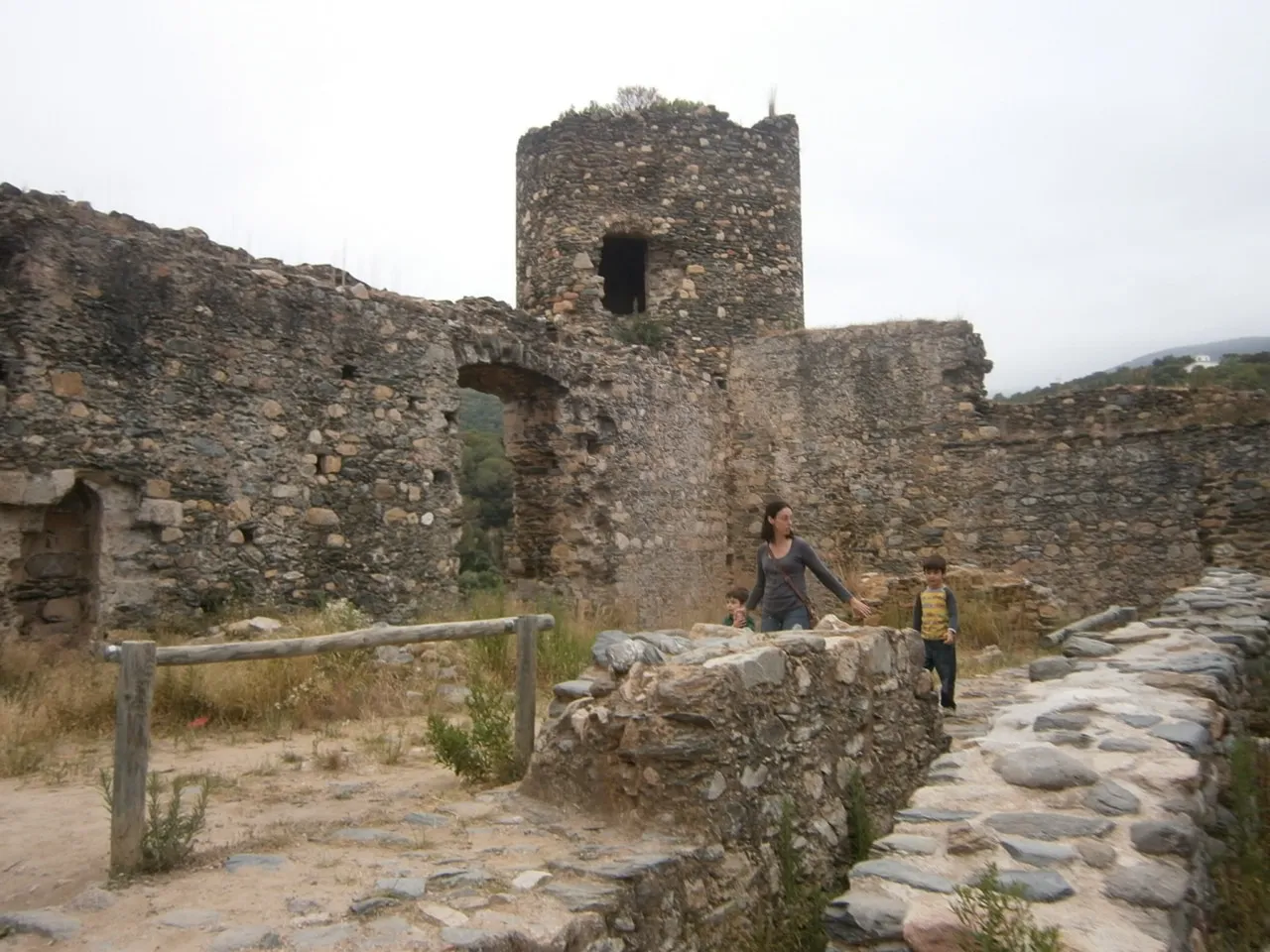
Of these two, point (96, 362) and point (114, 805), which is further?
point (96, 362)

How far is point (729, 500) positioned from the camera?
47.2 feet

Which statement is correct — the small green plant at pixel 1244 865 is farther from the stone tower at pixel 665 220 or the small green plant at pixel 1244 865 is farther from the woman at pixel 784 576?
the stone tower at pixel 665 220

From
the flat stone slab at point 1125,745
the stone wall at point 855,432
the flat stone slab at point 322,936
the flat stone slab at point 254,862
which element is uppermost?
the stone wall at point 855,432

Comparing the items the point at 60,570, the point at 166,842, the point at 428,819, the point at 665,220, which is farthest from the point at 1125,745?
the point at 665,220

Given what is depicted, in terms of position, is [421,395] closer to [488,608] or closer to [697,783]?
[488,608]

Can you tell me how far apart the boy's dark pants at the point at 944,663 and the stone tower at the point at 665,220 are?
7.73 m

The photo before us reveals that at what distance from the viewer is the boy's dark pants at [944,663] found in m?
6.58

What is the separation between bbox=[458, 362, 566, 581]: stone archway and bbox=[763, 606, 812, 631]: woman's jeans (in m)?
5.46

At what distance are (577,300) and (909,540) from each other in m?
5.27

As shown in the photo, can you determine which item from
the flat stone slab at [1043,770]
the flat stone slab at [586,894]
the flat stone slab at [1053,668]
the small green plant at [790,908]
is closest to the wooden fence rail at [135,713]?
the flat stone slab at [586,894]

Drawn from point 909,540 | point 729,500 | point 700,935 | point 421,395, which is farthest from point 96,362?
point 909,540

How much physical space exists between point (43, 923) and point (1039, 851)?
2.98 m

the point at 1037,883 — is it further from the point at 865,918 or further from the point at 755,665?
the point at 755,665

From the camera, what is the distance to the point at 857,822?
4.18 metres
